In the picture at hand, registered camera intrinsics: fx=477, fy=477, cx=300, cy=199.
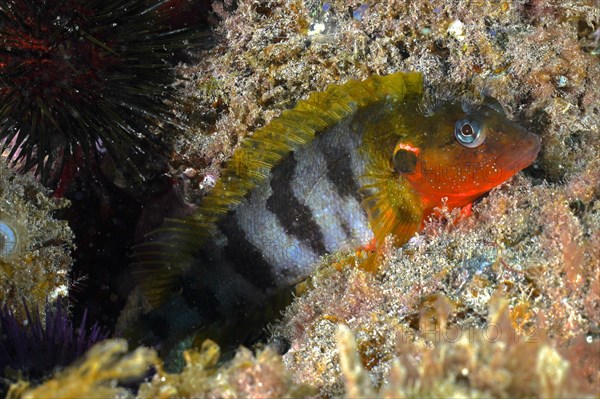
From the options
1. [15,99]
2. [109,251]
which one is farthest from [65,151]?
[109,251]

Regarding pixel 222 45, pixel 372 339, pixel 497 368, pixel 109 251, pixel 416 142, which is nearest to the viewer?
pixel 497 368

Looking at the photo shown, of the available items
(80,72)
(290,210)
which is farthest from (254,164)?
(80,72)

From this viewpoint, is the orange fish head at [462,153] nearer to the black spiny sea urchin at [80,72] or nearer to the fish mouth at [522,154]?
the fish mouth at [522,154]

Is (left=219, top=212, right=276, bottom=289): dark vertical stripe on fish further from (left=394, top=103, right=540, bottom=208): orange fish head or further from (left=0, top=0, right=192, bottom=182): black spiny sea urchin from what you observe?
(left=394, top=103, right=540, bottom=208): orange fish head

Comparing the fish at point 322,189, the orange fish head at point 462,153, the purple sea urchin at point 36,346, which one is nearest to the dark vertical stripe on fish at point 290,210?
the fish at point 322,189

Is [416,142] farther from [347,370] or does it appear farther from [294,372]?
[347,370]

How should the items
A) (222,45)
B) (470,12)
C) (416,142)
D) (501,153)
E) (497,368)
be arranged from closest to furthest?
(497,368) < (501,153) < (416,142) < (470,12) < (222,45)

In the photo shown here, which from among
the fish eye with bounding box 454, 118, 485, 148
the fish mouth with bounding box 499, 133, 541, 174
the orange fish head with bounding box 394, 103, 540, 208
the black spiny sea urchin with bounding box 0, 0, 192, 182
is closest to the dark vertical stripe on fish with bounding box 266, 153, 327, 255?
the orange fish head with bounding box 394, 103, 540, 208
